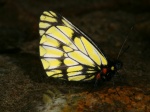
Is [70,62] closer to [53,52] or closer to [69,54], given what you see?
[69,54]

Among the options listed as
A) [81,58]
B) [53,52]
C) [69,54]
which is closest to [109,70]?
[81,58]

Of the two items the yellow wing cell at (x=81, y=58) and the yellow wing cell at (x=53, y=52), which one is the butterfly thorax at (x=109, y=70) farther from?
the yellow wing cell at (x=53, y=52)

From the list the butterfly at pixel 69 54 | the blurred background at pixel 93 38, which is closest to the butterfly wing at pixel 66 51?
the butterfly at pixel 69 54

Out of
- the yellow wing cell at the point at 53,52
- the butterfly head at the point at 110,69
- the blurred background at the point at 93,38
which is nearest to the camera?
the blurred background at the point at 93,38

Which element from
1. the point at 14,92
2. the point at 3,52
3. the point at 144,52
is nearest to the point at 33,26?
the point at 3,52

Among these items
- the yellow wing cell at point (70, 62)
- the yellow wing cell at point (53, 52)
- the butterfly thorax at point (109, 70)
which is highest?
the yellow wing cell at point (53, 52)

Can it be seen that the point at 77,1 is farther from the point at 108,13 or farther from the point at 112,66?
the point at 112,66
